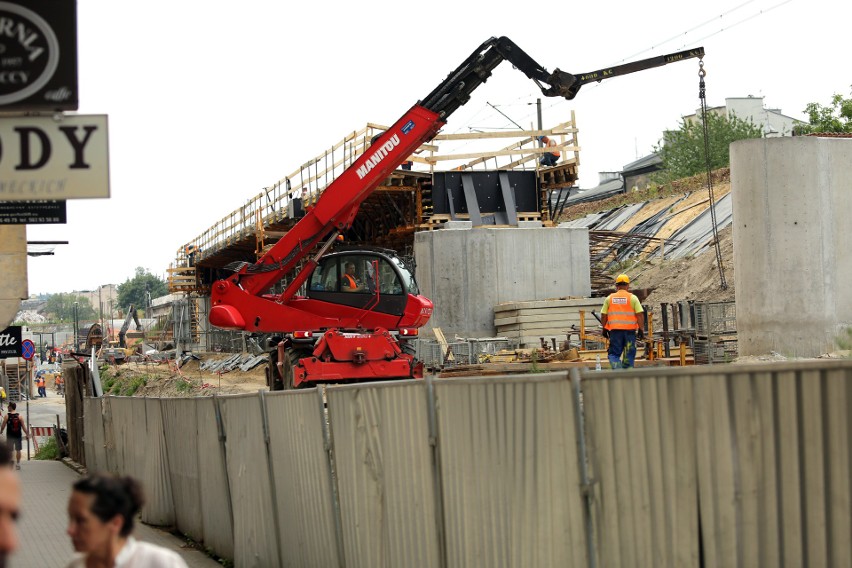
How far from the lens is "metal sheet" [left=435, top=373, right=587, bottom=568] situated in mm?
6387

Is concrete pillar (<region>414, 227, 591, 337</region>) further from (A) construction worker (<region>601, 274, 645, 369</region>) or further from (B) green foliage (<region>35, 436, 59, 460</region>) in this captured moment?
(A) construction worker (<region>601, 274, 645, 369</region>)

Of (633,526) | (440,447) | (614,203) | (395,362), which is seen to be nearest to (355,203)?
(395,362)

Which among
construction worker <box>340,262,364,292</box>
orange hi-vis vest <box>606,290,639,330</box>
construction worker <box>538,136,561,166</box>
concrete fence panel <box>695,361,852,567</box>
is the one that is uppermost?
construction worker <box>538,136,561,166</box>

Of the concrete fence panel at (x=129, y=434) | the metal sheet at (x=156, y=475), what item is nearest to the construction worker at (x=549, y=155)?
the concrete fence panel at (x=129, y=434)

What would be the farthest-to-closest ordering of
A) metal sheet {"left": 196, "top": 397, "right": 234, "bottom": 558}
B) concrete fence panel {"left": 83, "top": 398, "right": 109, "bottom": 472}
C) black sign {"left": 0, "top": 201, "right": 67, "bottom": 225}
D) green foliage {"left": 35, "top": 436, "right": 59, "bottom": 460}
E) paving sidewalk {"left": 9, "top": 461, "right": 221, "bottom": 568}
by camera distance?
green foliage {"left": 35, "top": 436, "right": 59, "bottom": 460} → concrete fence panel {"left": 83, "top": 398, "right": 109, "bottom": 472} → black sign {"left": 0, "top": 201, "right": 67, "bottom": 225} → metal sheet {"left": 196, "top": 397, "right": 234, "bottom": 558} → paving sidewalk {"left": 9, "top": 461, "right": 221, "bottom": 568}

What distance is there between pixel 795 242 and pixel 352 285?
846cm

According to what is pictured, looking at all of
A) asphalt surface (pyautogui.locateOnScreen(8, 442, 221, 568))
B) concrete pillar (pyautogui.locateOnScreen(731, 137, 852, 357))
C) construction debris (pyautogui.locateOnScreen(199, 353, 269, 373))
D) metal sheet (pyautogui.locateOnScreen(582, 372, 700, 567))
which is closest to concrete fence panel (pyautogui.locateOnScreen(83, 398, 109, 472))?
asphalt surface (pyautogui.locateOnScreen(8, 442, 221, 568))

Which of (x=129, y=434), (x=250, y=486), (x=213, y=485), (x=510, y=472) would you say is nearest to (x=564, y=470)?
(x=510, y=472)

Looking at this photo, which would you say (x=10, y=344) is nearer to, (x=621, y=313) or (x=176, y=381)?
(x=176, y=381)

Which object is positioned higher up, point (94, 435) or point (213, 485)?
point (213, 485)

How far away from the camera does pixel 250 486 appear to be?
11.4 metres

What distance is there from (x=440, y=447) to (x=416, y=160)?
25.3 metres

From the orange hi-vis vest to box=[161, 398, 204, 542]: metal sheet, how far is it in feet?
19.1

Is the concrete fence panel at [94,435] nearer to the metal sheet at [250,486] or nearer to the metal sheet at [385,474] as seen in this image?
the metal sheet at [250,486]
